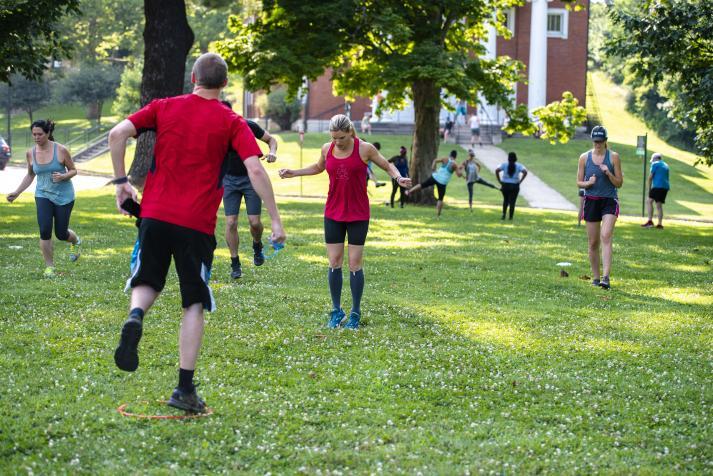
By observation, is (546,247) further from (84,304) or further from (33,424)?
(33,424)

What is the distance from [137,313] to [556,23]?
6420 cm

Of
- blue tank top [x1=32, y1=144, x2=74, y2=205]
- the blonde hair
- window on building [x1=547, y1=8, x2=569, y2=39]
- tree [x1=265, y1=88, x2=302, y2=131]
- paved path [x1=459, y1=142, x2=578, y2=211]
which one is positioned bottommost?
paved path [x1=459, y1=142, x2=578, y2=211]

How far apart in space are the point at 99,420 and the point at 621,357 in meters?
4.74

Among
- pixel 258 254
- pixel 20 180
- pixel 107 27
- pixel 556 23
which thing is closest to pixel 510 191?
pixel 258 254

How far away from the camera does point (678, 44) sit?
74.7 feet

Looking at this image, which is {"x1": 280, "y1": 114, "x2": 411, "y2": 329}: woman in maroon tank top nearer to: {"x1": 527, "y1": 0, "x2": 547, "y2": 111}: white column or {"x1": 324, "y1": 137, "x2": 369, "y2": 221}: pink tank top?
{"x1": 324, "y1": 137, "x2": 369, "y2": 221}: pink tank top

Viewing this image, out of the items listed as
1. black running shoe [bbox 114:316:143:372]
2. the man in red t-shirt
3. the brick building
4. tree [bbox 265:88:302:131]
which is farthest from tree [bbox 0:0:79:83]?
the brick building

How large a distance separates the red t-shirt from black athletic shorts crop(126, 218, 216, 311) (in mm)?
60

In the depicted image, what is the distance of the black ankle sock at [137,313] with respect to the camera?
20.0 ft

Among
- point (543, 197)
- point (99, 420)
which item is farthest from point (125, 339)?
point (543, 197)

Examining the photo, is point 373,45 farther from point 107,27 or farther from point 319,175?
point 107,27

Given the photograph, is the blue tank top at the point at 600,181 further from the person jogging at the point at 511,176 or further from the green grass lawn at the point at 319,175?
the green grass lawn at the point at 319,175

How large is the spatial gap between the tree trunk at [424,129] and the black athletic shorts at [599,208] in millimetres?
18285

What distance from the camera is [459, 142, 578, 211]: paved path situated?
39106 millimetres
